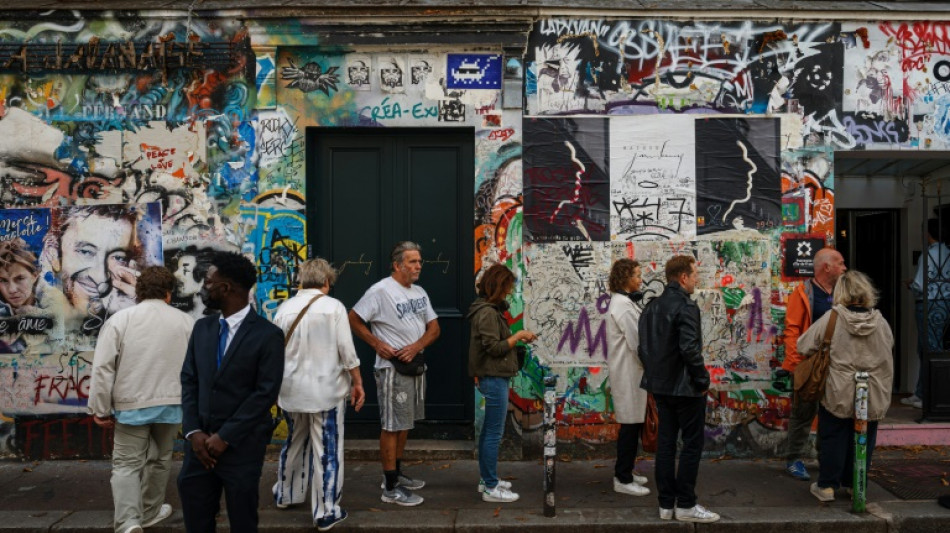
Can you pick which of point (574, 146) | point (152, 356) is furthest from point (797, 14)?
point (152, 356)

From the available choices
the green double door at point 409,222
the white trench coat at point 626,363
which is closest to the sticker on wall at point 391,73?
the green double door at point 409,222

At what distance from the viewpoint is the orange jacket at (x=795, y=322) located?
7055 millimetres

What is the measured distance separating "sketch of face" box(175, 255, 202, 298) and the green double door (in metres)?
1.15

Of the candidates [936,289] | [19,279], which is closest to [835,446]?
[936,289]

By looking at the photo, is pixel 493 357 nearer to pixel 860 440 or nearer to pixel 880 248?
pixel 860 440

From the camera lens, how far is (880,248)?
32.5 feet

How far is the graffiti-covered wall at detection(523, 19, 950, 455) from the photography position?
25.2 ft

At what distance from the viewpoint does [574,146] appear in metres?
7.71

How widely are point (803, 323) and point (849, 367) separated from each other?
1.01 m

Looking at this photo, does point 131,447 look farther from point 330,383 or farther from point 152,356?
point 330,383

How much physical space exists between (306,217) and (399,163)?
104 centimetres

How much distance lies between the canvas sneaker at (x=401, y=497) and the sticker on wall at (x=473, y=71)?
3.73 m

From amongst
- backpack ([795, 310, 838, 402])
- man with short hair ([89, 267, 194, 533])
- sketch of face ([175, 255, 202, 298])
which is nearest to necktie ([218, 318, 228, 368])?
man with short hair ([89, 267, 194, 533])

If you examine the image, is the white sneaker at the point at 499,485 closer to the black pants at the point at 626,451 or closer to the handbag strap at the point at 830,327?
the black pants at the point at 626,451
